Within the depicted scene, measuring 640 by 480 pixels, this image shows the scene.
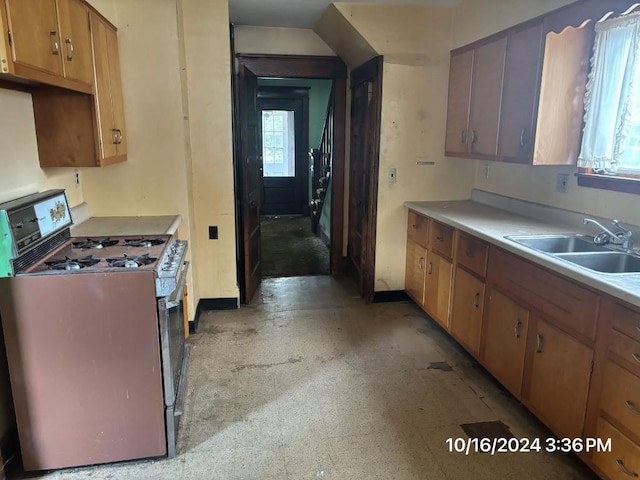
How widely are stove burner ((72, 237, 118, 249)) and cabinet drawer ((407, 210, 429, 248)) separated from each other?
222 centimetres

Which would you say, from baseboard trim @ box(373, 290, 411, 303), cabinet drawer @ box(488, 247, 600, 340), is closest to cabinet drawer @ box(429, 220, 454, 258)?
cabinet drawer @ box(488, 247, 600, 340)

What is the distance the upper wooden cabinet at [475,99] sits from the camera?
3.00 meters

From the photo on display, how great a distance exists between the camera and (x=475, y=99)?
10.7 feet

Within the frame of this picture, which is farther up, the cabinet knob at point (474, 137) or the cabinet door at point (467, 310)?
the cabinet knob at point (474, 137)

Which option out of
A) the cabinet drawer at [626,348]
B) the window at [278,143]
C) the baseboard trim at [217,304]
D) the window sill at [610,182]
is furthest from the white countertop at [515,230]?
the window at [278,143]

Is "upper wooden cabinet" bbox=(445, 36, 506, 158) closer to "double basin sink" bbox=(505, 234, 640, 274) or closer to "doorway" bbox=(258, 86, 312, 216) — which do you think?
"double basin sink" bbox=(505, 234, 640, 274)

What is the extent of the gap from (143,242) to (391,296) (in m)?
2.32

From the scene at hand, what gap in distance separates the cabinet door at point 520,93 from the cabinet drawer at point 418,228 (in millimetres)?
835

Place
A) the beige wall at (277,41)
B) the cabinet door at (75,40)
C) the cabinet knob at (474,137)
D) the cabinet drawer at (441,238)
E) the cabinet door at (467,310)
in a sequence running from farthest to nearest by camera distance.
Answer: the beige wall at (277,41)
the cabinet knob at (474,137)
the cabinet drawer at (441,238)
the cabinet door at (467,310)
the cabinet door at (75,40)

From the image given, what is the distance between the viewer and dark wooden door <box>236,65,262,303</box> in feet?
12.5

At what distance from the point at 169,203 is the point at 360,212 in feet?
5.93

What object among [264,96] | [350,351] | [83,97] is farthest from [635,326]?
[264,96]

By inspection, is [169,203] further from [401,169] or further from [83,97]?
[401,169]

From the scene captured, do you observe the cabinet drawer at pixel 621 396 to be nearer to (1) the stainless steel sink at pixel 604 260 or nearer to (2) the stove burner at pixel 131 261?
(1) the stainless steel sink at pixel 604 260
